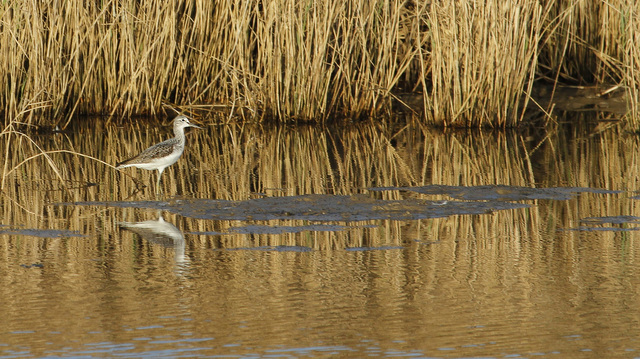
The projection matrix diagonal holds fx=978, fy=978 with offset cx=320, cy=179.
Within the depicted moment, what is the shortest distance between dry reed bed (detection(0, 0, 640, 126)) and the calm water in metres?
1.24

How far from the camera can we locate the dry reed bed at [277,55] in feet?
34.0

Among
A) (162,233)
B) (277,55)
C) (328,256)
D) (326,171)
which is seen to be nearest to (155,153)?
(326,171)

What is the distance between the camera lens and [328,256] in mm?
5684

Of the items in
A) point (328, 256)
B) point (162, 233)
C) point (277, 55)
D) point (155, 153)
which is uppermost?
point (277, 55)

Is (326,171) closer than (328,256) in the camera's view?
No

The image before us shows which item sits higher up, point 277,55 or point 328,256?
point 277,55

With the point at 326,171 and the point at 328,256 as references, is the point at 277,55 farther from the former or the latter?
the point at 328,256

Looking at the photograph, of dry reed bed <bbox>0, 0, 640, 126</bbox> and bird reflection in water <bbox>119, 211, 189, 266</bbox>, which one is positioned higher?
dry reed bed <bbox>0, 0, 640, 126</bbox>

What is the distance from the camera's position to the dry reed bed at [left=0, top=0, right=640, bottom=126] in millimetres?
10367

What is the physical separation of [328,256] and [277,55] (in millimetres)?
5636

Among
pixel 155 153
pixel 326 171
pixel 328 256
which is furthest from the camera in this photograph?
pixel 326 171

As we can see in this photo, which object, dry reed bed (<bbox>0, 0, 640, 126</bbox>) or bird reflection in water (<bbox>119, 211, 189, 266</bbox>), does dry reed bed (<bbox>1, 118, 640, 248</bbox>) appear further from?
dry reed bed (<bbox>0, 0, 640, 126</bbox>)

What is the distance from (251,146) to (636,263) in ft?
17.9

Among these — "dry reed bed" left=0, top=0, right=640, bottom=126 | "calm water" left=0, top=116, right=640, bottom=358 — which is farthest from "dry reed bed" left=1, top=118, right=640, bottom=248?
"dry reed bed" left=0, top=0, right=640, bottom=126
